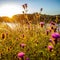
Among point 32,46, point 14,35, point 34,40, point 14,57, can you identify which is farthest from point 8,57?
point 14,35

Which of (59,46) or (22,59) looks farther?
(59,46)

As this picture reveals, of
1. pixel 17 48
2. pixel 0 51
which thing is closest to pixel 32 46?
pixel 17 48

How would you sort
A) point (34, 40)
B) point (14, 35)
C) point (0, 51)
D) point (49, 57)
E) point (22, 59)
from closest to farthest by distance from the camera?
point (22, 59)
point (49, 57)
point (0, 51)
point (34, 40)
point (14, 35)

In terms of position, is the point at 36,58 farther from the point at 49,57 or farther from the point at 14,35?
the point at 14,35

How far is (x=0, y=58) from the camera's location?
2918 mm

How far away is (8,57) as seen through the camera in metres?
2.98

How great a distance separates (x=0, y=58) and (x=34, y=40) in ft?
2.15

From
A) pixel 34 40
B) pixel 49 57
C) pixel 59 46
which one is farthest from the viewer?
pixel 34 40

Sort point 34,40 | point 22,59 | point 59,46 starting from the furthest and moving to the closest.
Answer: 1. point 34,40
2. point 59,46
3. point 22,59

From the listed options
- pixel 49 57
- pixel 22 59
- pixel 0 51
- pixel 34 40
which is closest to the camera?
pixel 22 59

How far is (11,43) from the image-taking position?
138 inches

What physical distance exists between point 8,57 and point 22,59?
51 cm

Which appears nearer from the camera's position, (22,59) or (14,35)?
(22,59)

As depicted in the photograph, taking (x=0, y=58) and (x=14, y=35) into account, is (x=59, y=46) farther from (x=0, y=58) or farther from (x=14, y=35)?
(x=14, y=35)
